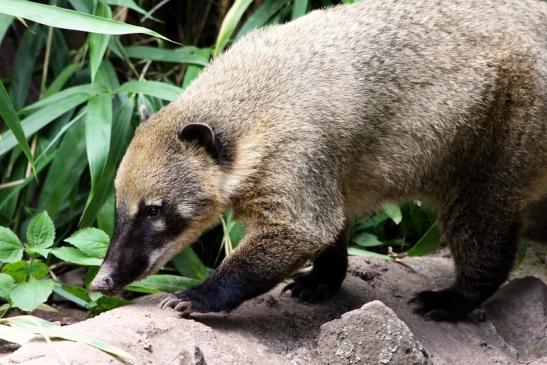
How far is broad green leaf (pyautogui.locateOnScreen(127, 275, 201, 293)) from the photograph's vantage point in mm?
5129

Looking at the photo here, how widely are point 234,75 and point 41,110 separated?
174 centimetres

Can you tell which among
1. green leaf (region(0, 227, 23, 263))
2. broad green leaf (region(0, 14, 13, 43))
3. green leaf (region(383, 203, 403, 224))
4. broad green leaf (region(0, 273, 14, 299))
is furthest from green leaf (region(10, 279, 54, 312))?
green leaf (region(383, 203, 403, 224))

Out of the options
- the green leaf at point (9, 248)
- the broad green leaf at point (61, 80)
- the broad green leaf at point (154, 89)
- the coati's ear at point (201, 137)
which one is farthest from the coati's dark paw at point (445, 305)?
the broad green leaf at point (61, 80)

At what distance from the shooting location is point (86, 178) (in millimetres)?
6246

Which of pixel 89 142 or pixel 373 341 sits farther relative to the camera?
pixel 89 142

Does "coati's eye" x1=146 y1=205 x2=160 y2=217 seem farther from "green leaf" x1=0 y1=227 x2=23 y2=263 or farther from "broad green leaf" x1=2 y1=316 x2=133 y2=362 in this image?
"broad green leaf" x1=2 y1=316 x2=133 y2=362

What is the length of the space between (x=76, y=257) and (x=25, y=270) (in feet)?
0.89

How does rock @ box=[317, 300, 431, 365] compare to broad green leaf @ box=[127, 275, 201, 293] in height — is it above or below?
above

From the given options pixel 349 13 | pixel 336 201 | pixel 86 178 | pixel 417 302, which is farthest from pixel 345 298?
pixel 86 178

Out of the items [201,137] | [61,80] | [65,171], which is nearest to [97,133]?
[65,171]

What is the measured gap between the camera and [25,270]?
480 cm

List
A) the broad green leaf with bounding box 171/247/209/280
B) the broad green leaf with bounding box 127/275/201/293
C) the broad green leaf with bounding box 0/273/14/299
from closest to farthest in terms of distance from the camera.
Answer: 1. the broad green leaf with bounding box 0/273/14/299
2. the broad green leaf with bounding box 127/275/201/293
3. the broad green leaf with bounding box 171/247/209/280

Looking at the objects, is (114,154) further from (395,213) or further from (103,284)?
(395,213)

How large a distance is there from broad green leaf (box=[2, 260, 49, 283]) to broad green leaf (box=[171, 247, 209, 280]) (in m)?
1.19
